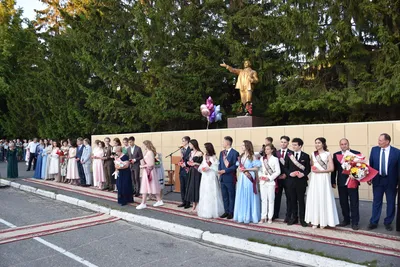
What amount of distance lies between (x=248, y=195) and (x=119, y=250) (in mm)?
2778

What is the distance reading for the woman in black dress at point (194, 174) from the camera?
8.60 m

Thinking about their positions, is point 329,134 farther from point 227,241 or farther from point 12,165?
point 12,165

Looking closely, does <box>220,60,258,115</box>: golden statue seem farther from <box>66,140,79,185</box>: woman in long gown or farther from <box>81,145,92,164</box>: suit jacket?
<box>66,140,79,185</box>: woman in long gown

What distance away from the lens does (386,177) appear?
259 inches

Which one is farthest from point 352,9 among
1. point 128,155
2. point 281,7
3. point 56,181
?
A: point 56,181

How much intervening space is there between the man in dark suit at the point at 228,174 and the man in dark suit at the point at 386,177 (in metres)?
2.72

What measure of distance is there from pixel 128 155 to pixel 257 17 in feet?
29.6

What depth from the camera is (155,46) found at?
1817cm

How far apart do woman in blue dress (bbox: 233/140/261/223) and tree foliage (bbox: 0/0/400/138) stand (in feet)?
22.5

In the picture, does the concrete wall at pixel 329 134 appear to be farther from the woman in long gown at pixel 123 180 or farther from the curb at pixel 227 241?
the curb at pixel 227 241

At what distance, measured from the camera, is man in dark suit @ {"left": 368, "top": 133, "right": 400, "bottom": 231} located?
651cm

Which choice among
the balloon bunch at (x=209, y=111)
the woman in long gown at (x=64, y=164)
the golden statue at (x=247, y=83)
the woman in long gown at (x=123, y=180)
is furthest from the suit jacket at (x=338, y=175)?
the woman in long gown at (x=64, y=164)

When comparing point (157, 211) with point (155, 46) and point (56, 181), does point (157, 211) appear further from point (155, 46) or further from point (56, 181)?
point (155, 46)

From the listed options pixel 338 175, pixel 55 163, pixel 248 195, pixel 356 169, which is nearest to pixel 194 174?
pixel 248 195
